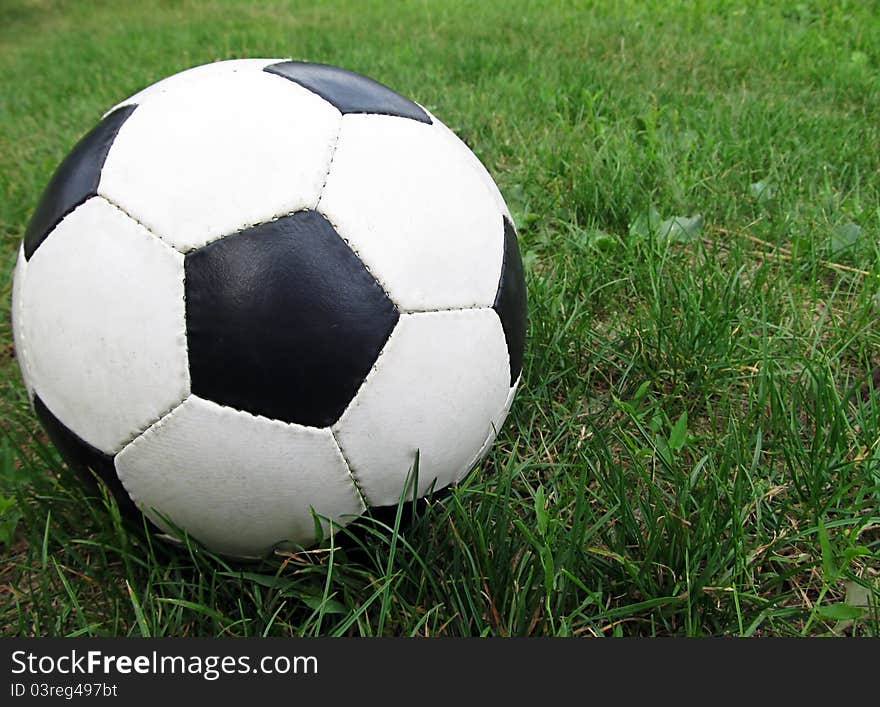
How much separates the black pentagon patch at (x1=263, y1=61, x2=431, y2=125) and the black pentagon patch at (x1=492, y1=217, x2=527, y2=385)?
1.10 ft

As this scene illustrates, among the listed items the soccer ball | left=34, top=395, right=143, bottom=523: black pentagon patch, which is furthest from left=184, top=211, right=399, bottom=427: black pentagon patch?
left=34, top=395, right=143, bottom=523: black pentagon patch

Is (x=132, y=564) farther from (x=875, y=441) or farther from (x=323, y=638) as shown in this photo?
(x=875, y=441)

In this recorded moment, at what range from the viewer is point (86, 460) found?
4.75 ft

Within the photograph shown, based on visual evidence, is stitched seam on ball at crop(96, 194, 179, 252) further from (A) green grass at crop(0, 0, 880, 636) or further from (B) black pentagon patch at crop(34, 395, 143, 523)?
(A) green grass at crop(0, 0, 880, 636)

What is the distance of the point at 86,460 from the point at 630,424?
51.0 inches

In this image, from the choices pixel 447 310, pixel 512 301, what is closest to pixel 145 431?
pixel 447 310

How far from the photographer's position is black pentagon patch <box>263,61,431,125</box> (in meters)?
1.52

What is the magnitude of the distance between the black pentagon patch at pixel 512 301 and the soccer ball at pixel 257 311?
4 centimetres

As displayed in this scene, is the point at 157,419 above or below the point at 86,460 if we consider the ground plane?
above

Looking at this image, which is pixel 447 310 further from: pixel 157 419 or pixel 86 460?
pixel 86 460

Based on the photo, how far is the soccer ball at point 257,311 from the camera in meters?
1.29

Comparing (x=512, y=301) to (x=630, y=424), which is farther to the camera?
(x=630, y=424)

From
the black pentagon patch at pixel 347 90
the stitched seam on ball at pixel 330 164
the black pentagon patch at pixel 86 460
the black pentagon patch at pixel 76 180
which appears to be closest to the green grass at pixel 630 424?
the black pentagon patch at pixel 86 460

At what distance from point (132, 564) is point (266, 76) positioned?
1.09m
